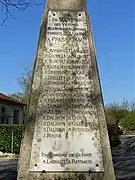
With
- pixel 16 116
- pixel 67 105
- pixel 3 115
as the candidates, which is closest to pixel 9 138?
pixel 3 115

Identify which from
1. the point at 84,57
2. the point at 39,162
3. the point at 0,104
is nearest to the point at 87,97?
the point at 84,57

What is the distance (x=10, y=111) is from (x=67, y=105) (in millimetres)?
27589

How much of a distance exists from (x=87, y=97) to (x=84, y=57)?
663 millimetres

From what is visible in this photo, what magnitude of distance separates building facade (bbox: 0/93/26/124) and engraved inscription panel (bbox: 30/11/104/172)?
25.4 m

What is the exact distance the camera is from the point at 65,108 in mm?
6113

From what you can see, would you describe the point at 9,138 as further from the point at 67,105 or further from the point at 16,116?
the point at 67,105

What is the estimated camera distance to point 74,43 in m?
6.40

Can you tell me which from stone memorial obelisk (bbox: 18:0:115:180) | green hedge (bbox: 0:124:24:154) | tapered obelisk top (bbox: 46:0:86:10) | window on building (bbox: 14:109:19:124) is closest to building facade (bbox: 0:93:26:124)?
window on building (bbox: 14:109:19:124)

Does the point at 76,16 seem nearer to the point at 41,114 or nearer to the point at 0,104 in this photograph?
the point at 41,114

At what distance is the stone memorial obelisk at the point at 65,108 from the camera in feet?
19.4

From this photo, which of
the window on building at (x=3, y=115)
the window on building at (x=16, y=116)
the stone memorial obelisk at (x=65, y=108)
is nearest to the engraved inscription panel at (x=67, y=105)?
the stone memorial obelisk at (x=65, y=108)

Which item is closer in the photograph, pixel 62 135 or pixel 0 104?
pixel 62 135

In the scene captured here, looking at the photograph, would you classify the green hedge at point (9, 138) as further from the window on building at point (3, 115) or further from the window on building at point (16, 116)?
the window on building at point (16, 116)

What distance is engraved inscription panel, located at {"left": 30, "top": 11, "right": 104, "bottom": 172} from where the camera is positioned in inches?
233
